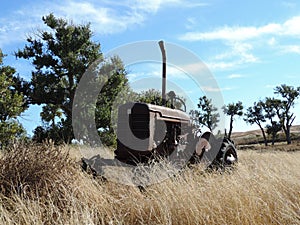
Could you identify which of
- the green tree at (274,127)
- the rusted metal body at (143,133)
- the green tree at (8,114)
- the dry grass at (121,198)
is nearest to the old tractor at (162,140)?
the rusted metal body at (143,133)

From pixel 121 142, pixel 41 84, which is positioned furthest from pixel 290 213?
pixel 41 84

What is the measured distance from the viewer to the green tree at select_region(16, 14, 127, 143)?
16953 millimetres

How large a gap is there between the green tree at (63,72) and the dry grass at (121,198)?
11.4 meters

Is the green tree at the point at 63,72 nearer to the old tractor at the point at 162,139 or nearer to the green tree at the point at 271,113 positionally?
the old tractor at the point at 162,139

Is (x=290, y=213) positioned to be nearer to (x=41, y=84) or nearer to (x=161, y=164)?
(x=161, y=164)

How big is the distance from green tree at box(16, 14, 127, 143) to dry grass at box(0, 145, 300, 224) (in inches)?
447

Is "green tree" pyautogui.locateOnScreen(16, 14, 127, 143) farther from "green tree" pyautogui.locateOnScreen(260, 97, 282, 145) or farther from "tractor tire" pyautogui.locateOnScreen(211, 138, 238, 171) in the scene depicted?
"green tree" pyautogui.locateOnScreen(260, 97, 282, 145)

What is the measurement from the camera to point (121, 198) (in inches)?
192

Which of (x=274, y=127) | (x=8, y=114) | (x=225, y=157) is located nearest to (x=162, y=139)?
(x=225, y=157)

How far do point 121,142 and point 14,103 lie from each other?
25.5ft

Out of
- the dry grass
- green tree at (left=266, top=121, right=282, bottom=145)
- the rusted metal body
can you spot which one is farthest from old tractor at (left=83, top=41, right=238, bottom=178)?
green tree at (left=266, top=121, right=282, bottom=145)

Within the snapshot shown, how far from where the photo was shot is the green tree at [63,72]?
16953 millimetres

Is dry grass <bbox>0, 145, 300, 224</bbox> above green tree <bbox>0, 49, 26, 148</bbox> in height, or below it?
below

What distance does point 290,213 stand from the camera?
12.2 ft
